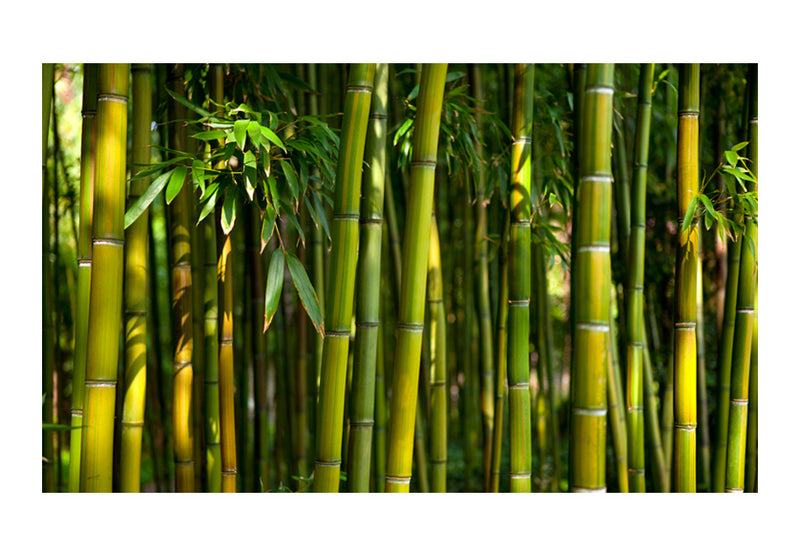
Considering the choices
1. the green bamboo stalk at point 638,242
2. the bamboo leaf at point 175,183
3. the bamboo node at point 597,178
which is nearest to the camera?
the bamboo node at point 597,178

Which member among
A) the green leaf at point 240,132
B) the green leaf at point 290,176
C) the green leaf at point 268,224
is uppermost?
the green leaf at point 240,132

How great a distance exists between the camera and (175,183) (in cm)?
112

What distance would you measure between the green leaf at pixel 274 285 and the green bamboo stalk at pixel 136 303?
268 mm

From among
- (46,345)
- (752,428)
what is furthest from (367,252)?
(46,345)

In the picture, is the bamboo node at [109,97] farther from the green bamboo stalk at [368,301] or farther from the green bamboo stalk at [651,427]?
the green bamboo stalk at [651,427]

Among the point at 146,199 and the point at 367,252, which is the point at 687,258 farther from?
the point at 146,199

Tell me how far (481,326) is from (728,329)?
71cm

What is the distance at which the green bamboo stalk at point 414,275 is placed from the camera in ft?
3.68

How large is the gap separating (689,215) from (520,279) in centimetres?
37

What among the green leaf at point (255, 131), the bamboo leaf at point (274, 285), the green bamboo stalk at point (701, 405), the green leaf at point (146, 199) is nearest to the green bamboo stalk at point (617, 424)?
the green bamboo stalk at point (701, 405)

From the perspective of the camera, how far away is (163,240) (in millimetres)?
Result: 2961

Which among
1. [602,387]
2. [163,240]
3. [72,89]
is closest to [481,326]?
[602,387]

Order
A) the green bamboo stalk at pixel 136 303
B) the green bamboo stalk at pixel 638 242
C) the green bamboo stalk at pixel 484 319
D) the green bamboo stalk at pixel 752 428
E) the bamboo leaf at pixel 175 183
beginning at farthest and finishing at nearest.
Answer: the green bamboo stalk at pixel 484 319
the green bamboo stalk at pixel 752 428
the green bamboo stalk at pixel 638 242
the green bamboo stalk at pixel 136 303
the bamboo leaf at pixel 175 183

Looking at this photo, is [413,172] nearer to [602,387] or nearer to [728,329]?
[602,387]
